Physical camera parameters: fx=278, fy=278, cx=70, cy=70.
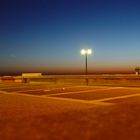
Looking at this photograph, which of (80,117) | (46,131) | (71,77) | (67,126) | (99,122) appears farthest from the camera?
(71,77)

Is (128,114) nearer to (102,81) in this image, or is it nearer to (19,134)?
(19,134)

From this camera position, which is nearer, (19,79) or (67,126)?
(67,126)

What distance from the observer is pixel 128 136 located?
6.40 m

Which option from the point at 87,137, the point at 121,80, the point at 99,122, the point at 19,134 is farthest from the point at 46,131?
the point at 121,80

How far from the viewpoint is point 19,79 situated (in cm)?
4731

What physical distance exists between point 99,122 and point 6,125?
2.65 metres

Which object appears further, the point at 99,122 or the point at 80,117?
the point at 80,117

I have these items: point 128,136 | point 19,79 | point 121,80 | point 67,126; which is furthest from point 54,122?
point 19,79

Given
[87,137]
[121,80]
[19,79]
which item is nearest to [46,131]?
[87,137]

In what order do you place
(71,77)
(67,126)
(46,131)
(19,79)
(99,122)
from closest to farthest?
1. (46,131)
2. (67,126)
3. (99,122)
4. (71,77)
5. (19,79)

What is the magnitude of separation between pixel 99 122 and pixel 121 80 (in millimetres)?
27964

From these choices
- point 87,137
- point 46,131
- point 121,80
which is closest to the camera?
point 87,137

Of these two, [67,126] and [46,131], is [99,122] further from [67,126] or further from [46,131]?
[46,131]

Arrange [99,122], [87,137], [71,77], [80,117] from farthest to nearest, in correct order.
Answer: [71,77], [80,117], [99,122], [87,137]
